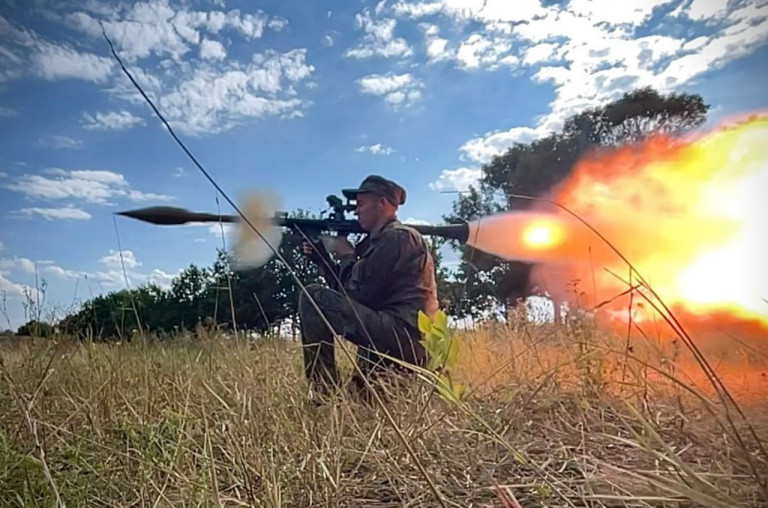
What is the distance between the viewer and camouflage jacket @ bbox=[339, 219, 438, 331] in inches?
120

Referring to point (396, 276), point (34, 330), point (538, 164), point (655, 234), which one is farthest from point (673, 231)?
point (538, 164)

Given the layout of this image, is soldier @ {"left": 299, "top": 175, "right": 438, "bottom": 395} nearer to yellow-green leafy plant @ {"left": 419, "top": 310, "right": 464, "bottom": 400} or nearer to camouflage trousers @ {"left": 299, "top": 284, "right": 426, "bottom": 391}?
camouflage trousers @ {"left": 299, "top": 284, "right": 426, "bottom": 391}

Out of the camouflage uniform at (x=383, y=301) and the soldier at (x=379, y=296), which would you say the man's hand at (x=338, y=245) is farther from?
the camouflage uniform at (x=383, y=301)

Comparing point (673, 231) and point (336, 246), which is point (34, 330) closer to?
point (336, 246)

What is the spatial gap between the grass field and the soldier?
446mm

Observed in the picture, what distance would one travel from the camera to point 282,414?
5.80 feet

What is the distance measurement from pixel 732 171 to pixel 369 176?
1839 millimetres

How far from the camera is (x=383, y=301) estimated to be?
3.11m

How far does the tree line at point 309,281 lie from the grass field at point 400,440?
324mm

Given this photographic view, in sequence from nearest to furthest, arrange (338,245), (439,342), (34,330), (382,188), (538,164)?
(439,342) < (34,330) < (382,188) < (338,245) < (538,164)

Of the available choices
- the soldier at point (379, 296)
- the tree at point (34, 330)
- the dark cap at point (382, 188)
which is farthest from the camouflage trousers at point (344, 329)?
the tree at point (34, 330)

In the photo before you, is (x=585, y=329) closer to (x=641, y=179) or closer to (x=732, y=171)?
(x=732, y=171)

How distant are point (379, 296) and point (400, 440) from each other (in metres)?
2.16

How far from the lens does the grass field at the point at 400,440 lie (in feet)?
3.51
